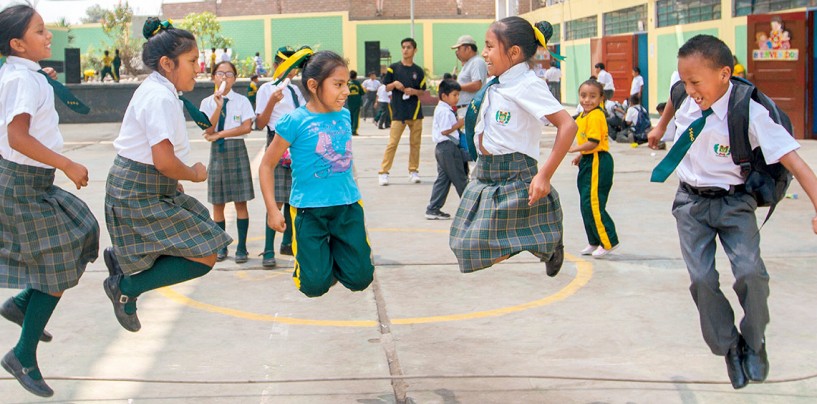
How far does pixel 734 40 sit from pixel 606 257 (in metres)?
13.3

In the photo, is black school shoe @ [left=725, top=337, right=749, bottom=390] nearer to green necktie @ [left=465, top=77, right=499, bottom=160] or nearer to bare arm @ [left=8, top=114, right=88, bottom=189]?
green necktie @ [left=465, top=77, right=499, bottom=160]

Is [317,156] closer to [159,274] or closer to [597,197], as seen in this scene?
[159,274]

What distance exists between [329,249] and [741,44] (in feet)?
53.2

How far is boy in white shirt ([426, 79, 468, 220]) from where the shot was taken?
980 cm

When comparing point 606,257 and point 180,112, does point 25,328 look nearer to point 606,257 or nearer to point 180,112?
point 180,112

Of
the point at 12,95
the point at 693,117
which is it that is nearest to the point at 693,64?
the point at 693,117

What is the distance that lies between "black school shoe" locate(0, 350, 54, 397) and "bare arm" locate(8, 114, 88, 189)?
88 cm

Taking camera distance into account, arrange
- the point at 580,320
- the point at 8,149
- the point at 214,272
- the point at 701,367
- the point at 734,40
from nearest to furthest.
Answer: the point at 8,149 → the point at 701,367 → the point at 580,320 → the point at 214,272 → the point at 734,40

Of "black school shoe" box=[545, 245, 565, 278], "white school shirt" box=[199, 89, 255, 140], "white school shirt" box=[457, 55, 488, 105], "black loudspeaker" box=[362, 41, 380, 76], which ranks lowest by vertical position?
"black school shoe" box=[545, 245, 565, 278]

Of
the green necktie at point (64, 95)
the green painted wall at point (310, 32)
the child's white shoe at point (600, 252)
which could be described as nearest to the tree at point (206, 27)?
the green painted wall at point (310, 32)

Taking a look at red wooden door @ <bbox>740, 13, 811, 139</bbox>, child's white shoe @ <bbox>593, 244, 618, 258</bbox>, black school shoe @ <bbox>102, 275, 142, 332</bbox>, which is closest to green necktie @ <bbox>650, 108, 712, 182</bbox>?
black school shoe @ <bbox>102, 275, 142, 332</bbox>

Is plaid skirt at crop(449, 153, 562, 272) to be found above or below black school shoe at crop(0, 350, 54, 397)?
above

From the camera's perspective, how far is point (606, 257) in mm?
7785

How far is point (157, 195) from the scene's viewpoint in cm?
461
